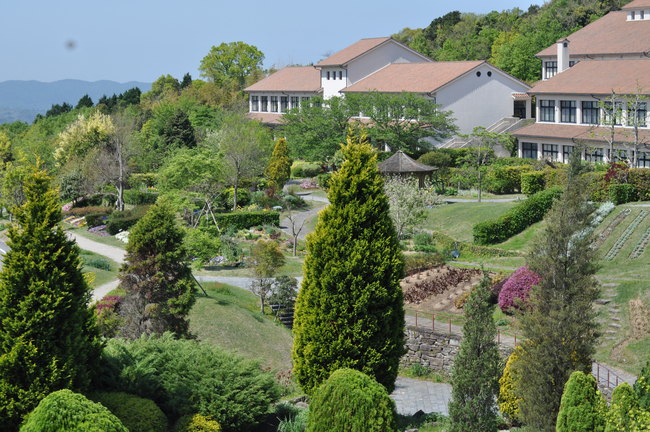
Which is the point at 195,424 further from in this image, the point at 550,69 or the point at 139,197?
the point at 550,69

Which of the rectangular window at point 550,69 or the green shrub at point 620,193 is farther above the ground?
the rectangular window at point 550,69

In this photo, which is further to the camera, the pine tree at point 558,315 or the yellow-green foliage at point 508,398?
the yellow-green foliage at point 508,398

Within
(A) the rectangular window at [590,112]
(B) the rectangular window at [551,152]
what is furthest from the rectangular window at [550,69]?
(B) the rectangular window at [551,152]

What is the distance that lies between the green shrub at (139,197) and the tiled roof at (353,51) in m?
25.7

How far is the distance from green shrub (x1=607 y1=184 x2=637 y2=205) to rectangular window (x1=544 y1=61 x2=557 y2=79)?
38444mm

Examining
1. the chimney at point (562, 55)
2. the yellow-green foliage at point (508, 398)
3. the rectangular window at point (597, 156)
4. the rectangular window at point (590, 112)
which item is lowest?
the yellow-green foliage at point (508, 398)

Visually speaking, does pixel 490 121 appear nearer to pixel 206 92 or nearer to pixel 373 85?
pixel 373 85

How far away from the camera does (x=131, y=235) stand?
24281 millimetres

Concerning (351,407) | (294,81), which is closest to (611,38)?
(294,81)

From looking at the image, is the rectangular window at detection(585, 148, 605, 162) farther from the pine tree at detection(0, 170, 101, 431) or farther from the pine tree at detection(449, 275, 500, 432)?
the pine tree at detection(0, 170, 101, 431)

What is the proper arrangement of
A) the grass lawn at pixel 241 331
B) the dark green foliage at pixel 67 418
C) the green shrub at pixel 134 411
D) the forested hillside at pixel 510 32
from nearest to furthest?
the dark green foliage at pixel 67 418 → the green shrub at pixel 134 411 → the grass lawn at pixel 241 331 → the forested hillside at pixel 510 32

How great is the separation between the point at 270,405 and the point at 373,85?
5808 cm

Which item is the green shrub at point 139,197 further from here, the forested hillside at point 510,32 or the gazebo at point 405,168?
the forested hillside at point 510,32

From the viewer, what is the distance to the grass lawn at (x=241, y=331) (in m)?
26.6
